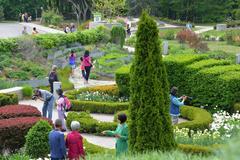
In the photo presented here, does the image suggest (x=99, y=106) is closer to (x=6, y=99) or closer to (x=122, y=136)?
(x=6, y=99)

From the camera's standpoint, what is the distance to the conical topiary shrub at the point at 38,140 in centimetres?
1158

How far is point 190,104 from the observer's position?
61.0 feet

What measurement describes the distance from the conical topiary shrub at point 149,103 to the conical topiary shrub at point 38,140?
2871 millimetres

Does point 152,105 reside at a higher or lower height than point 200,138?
higher

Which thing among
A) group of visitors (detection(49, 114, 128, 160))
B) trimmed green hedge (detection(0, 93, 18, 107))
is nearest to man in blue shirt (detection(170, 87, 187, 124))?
group of visitors (detection(49, 114, 128, 160))

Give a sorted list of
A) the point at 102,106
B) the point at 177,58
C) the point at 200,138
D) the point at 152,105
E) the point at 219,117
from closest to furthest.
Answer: the point at 152,105
the point at 200,138
the point at 219,117
the point at 102,106
the point at 177,58

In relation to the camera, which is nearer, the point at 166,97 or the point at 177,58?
the point at 166,97

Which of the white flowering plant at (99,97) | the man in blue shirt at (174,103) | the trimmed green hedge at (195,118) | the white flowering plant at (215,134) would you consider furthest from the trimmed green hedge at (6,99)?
the white flowering plant at (215,134)

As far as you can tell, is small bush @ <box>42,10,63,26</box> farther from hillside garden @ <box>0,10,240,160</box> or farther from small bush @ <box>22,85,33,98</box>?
small bush @ <box>22,85,33,98</box>

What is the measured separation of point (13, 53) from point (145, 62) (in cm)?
2171

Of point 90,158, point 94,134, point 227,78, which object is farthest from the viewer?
point 227,78

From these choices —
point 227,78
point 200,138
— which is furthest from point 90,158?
point 227,78

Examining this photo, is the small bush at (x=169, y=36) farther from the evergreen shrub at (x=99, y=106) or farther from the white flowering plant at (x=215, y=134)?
the white flowering plant at (x=215, y=134)

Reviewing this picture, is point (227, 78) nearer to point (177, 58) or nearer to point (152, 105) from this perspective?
point (177, 58)
